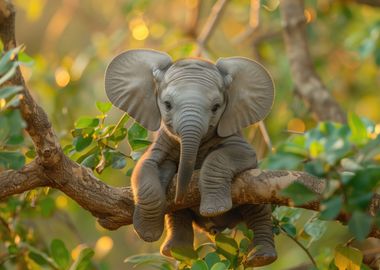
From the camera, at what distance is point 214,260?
3.21 m

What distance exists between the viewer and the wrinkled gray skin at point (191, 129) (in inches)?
127

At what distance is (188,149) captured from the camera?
3152mm

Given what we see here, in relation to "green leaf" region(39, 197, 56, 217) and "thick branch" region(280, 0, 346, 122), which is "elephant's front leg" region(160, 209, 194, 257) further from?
"thick branch" region(280, 0, 346, 122)

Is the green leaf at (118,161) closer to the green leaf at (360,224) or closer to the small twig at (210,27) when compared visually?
the green leaf at (360,224)

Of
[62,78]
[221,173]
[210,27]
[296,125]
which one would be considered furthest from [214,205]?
[296,125]

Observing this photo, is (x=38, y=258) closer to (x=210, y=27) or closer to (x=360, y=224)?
(x=360, y=224)

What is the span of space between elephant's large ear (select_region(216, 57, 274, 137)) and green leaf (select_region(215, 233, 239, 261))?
433 mm

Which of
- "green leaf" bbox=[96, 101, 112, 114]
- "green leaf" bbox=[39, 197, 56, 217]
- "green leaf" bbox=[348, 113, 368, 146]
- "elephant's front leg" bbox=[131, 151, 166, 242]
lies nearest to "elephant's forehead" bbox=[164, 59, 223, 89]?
"green leaf" bbox=[96, 101, 112, 114]

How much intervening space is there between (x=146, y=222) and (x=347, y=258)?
68cm

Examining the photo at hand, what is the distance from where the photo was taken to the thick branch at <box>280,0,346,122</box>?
196 inches

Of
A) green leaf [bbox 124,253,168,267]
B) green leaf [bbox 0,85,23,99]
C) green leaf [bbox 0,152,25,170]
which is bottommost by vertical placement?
green leaf [bbox 124,253,168,267]

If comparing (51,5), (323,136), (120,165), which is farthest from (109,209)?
(51,5)

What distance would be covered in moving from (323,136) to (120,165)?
102cm

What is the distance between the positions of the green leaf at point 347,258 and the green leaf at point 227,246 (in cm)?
34
